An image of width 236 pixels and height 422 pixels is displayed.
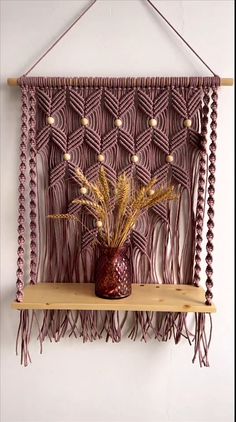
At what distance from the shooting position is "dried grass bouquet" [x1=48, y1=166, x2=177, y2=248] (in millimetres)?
960

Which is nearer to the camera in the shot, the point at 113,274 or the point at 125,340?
the point at 113,274

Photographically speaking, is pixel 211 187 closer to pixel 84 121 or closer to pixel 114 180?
pixel 114 180

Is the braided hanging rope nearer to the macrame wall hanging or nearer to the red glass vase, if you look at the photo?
the macrame wall hanging

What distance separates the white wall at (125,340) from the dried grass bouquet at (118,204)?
0.20m

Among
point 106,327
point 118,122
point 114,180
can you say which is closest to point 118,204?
point 114,180

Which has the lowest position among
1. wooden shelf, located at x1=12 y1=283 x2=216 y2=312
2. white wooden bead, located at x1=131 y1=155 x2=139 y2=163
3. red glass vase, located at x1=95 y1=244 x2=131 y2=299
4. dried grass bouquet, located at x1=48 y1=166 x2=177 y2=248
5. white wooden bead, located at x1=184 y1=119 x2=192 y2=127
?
wooden shelf, located at x1=12 y1=283 x2=216 y2=312

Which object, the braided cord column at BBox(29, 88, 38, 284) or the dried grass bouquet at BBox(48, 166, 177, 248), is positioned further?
the braided cord column at BBox(29, 88, 38, 284)

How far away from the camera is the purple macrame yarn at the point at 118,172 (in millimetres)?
1051

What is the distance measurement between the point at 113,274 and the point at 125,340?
0.24 metres

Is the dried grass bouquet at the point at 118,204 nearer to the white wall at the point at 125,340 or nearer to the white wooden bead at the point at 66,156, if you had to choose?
the white wooden bead at the point at 66,156

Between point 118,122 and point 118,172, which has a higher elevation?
point 118,122

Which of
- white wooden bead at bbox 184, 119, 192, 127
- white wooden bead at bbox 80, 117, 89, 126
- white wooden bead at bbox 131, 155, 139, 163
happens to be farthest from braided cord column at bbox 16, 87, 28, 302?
white wooden bead at bbox 184, 119, 192, 127

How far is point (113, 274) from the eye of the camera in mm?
989
